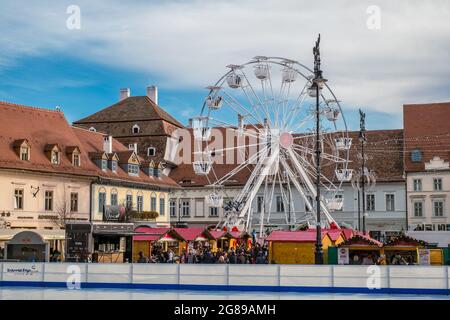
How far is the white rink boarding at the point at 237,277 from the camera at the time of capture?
28422 millimetres

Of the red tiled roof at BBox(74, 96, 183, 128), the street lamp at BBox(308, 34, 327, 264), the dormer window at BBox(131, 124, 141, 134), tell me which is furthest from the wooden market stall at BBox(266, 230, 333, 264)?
the dormer window at BBox(131, 124, 141, 134)

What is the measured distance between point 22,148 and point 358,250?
2237 centimetres

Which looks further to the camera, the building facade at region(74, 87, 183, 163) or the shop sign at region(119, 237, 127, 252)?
the building facade at region(74, 87, 183, 163)

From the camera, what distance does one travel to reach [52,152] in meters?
49.1

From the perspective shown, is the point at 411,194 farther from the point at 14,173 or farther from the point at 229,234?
the point at 14,173

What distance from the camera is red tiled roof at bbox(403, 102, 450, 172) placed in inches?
2830

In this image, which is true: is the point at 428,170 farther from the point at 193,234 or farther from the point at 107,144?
the point at 193,234

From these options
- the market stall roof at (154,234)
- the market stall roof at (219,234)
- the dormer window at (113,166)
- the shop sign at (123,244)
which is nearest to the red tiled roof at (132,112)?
the dormer window at (113,166)

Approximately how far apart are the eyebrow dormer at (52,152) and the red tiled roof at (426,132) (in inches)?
1434

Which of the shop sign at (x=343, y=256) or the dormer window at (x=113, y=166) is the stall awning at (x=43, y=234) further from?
the shop sign at (x=343, y=256)

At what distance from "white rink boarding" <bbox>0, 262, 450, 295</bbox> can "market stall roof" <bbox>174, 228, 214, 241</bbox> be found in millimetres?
13212

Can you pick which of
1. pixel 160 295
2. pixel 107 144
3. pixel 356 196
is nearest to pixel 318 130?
pixel 160 295

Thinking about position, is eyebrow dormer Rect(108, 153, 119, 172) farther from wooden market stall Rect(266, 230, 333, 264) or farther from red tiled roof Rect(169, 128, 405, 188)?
wooden market stall Rect(266, 230, 333, 264)
